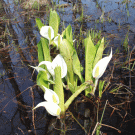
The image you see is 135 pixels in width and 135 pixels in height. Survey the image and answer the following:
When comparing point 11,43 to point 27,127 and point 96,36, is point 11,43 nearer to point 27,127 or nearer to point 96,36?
point 96,36

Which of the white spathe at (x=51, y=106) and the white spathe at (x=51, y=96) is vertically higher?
the white spathe at (x=51, y=96)

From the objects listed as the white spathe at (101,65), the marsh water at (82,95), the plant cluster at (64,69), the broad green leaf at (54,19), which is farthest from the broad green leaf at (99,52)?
the broad green leaf at (54,19)

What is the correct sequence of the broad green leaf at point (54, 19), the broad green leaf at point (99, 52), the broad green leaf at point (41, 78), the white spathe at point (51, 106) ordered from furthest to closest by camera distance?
the broad green leaf at point (54, 19) < the broad green leaf at point (99, 52) < the broad green leaf at point (41, 78) < the white spathe at point (51, 106)

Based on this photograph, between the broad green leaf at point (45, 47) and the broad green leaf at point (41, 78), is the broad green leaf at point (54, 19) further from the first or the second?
the broad green leaf at point (41, 78)

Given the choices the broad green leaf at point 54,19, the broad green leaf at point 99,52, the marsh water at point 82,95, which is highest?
the broad green leaf at point 54,19

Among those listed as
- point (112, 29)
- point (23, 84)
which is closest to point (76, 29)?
point (112, 29)

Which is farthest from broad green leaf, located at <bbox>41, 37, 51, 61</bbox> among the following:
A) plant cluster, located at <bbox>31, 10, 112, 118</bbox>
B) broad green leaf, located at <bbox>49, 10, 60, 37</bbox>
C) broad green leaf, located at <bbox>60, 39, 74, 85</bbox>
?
broad green leaf, located at <bbox>49, 10, 60, 37</bbox>
